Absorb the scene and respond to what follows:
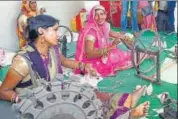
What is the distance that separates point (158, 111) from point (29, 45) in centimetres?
85

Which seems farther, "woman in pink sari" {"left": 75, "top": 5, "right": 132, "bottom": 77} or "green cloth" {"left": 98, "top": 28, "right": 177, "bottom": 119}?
"woman in pink sari" {"left": 75, "top": 5, "right": 132, "bottom": 77}

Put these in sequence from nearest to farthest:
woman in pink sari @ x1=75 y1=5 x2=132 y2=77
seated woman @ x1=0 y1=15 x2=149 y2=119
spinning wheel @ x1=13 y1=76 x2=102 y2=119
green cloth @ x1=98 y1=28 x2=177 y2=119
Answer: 1. spinning wheel @ x1=13 y1=76 x2=102 y2=119
2. seated woman @ x1=0 y1=15 x2=149 y2=119
3. green cloth @ x1=98 y1=28 x2=177 y2=119
4. woman in pink sari @ x1=75 y1=5 x2=132 y2=77

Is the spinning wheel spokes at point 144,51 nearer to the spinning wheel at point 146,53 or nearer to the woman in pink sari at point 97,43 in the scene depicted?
the spinning wheel at point 146,53

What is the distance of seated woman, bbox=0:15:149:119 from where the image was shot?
5.00ft

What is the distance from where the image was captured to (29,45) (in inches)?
63.9

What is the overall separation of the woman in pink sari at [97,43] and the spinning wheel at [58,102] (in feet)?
4.39

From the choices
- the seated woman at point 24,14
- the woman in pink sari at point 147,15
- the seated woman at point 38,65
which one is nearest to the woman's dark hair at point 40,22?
the seated woman at point 38,65

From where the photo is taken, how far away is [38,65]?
1.57 m

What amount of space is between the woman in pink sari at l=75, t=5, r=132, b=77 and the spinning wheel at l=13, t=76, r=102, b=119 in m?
1.34

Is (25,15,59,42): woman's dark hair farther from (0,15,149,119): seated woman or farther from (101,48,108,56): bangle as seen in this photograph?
(101,48,108,56): bangle

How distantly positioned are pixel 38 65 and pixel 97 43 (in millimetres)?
1043

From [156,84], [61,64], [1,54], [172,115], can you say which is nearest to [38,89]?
[61,64]

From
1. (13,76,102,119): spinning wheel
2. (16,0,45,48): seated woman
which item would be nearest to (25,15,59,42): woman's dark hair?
(13,76,102,119): spinning wheel

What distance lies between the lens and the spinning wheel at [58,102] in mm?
1162
